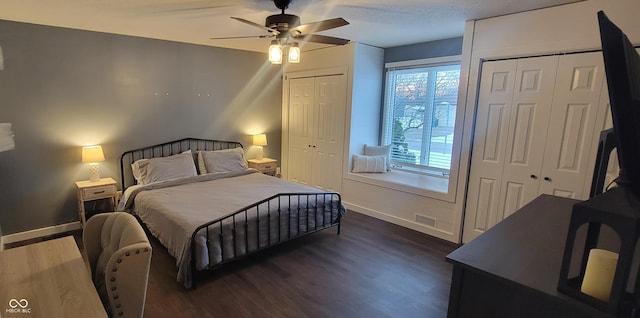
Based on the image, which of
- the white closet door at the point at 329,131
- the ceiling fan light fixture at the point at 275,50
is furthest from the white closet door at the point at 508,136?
the ceiling fan light fixture at the point at 275,50

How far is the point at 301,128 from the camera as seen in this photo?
5.20 meters

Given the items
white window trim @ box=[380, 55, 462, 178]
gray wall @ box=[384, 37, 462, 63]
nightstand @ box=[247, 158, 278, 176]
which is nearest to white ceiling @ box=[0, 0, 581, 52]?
gray wall @ box=[384, 37, 462, 63]

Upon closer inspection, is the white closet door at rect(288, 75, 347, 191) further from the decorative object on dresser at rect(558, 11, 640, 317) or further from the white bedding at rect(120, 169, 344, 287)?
the decorative object on dresser at rect(558, 11, 640, 317)

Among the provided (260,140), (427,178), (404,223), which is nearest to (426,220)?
(404,223)

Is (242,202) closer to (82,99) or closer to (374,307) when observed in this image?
(374,307)

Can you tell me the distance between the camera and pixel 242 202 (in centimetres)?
317

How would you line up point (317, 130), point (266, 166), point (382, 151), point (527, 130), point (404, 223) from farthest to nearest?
point (266, 166), point (317, 130), point (382, 151), point (404, 223), point (527, 130)

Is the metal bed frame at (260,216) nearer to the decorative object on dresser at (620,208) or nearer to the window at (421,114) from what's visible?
the window at (421,114)

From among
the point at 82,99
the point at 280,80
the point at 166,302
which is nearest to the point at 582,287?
the point at 166,302

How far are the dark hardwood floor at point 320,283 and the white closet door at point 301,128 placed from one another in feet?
6.13

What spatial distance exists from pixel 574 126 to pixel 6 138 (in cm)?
539

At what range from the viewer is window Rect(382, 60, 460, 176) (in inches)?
159

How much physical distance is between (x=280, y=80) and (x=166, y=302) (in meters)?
3.92

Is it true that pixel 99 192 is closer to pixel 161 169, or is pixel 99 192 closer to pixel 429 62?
pixel 161 169
